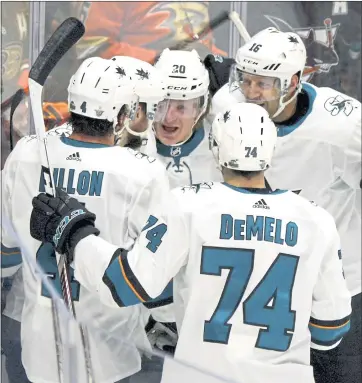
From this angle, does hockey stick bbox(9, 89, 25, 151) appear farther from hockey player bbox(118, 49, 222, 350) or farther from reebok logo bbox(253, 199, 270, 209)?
reebok logo bbox(253, 199, 270, 209)

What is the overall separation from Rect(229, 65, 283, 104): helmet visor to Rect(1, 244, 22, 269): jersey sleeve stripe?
2.72ft

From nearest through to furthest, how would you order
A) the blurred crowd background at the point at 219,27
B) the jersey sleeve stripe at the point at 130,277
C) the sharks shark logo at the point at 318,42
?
the jersey sleeve stripe at the point at 130,277
the blurred crowd background at the point at 219,27
the sharks shark logo at the point at 318,42

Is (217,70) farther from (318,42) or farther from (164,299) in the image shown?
(164,299)

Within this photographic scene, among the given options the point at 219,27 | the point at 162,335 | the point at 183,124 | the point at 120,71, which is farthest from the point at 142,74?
→ the point at 219,27

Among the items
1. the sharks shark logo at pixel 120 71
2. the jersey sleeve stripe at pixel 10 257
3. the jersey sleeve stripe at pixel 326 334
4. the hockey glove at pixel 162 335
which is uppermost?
the sharks shark logo at pixel 120 71

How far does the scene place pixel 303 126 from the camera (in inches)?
101

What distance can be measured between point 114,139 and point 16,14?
93cm

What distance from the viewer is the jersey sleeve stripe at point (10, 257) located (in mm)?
2033

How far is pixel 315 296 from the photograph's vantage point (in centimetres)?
186

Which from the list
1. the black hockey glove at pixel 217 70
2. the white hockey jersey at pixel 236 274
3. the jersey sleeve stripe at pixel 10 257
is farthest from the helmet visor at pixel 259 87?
the jersey sleeve stripe at pixel 10 257

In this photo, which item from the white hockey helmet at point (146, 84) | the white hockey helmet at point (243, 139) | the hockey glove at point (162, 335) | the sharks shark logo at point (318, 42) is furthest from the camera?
the sharks shark logo at point (318, 42)

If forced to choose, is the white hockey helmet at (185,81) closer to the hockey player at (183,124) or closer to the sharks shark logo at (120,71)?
the hockey player at (183,124)

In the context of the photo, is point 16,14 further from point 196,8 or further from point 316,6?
point 316,6

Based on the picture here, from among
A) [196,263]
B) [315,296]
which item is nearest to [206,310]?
[196,263]
